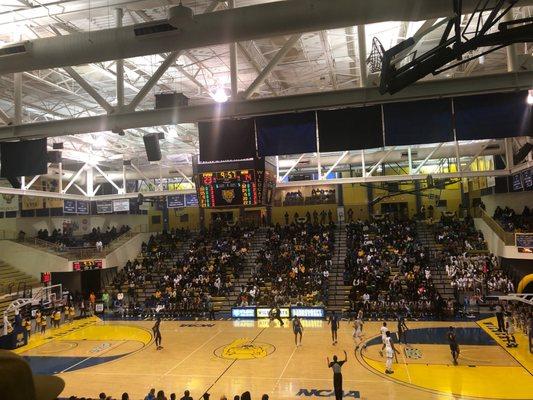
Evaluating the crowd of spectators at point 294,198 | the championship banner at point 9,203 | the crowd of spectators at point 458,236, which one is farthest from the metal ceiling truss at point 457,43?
the championship banner at point 9,203

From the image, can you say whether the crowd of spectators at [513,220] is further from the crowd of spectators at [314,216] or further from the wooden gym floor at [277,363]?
the crowd of spectators at [314,216]

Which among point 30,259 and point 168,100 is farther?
point 30,259

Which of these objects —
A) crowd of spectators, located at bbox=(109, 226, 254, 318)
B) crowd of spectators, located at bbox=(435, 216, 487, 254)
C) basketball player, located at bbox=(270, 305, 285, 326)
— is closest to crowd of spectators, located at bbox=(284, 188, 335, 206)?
crowd of spectators, located at bbox=(109, 226, 254, 318)

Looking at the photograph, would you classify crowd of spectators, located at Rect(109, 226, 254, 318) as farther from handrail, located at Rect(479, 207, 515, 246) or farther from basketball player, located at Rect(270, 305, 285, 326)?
handrail, located at Rect(479, 207, 515, 246)

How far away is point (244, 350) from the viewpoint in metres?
18.2

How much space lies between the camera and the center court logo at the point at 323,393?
12672mm

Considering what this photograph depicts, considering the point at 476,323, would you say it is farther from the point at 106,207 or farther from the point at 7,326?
the point at 106,207

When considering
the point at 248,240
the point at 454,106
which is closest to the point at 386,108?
the point at 454,106

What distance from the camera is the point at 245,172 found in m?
23.4

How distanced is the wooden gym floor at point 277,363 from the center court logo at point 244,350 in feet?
0.13

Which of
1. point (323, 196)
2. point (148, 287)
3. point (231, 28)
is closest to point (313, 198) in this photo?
point (323, 196)

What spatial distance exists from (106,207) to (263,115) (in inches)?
1103

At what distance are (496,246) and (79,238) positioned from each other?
3365 cm

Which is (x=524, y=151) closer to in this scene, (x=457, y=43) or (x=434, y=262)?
(x=434, y=262)
